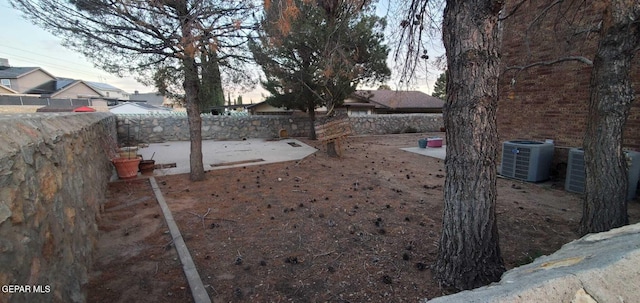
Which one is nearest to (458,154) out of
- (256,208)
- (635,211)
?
(256,208)

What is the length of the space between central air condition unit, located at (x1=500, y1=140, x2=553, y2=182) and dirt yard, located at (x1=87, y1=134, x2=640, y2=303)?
0.91ft

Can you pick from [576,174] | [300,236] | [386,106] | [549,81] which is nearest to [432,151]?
[549,81]

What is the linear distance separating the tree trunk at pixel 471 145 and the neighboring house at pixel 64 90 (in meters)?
33.9

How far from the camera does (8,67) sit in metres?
26.1

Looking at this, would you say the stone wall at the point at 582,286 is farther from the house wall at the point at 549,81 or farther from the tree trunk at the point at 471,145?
the house wall at the point at 549,81

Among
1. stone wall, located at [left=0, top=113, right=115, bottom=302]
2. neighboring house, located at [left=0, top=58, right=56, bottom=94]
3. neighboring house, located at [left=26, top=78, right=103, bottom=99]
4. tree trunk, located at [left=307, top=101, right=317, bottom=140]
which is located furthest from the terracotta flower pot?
neighboring house, located at [left=0, top=58, right=56, bottom=94]

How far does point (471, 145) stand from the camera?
212cm

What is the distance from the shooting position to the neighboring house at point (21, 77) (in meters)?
23.6

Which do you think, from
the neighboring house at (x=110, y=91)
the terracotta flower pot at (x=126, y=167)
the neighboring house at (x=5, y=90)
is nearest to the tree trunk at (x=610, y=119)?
the terracotta flower pot at (x=126, y=167)

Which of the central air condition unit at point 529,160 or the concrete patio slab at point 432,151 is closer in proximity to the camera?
the central air condition unit at point 529,160

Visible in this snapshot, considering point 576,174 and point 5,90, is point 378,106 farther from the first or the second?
point 5,90

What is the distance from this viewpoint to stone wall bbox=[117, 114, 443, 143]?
1123cm

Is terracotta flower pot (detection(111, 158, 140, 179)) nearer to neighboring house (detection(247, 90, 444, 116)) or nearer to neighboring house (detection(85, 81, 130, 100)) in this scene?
neighboring house (detection(247, 90, 444, 116))

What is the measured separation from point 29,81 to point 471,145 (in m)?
36.9
